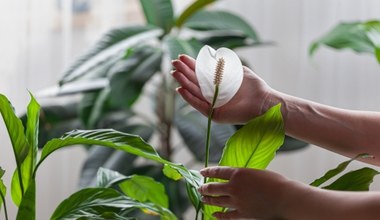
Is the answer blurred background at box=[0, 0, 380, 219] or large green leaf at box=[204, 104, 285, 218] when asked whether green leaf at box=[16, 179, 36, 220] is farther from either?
blurred background at box=[0, 0, 380, 219]

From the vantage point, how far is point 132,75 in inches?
71.3

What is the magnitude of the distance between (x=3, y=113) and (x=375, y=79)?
4.67 ft

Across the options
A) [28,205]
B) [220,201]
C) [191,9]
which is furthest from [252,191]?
[191,9]

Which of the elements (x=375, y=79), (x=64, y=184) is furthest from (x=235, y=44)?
(x=64, y=184)

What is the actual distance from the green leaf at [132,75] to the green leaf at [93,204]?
2.41ft

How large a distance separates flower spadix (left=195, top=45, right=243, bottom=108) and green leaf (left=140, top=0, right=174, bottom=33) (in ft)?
3.32

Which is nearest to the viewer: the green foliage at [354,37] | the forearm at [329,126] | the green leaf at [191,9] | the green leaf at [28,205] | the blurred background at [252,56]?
the green leaf at [28,205]

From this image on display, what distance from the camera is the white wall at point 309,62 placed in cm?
→ 216

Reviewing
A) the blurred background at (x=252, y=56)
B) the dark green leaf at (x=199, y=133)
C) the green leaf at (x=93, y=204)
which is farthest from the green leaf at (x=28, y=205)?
the blurred background at (x=252, y=56)

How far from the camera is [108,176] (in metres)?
1.17

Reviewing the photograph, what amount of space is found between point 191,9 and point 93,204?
997 millimetres

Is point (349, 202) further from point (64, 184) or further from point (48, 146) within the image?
point (64, 184)

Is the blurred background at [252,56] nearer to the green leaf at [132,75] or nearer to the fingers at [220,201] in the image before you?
the green leaf at [132,75]

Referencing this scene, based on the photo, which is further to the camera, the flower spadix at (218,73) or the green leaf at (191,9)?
the green leaf at (191,9)
